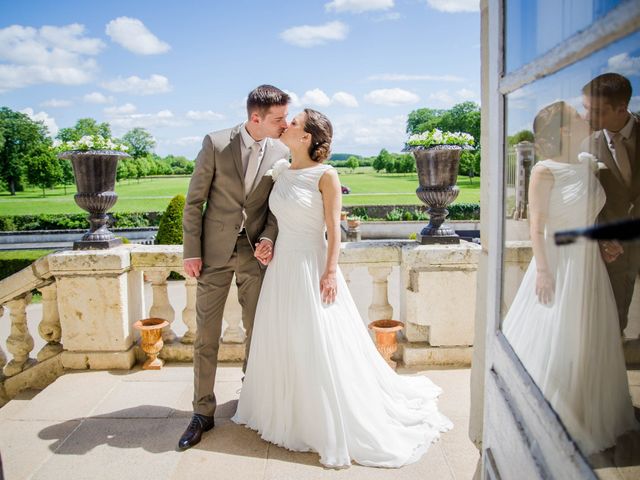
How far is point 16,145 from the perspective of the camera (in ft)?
242

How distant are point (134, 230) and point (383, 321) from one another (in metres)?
37.2

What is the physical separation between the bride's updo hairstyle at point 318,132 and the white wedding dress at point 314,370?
9 centimetres

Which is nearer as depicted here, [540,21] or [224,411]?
[540,21]

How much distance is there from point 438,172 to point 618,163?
11.9 ft

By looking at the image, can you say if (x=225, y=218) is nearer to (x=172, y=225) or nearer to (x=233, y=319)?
(x=233, y=319)

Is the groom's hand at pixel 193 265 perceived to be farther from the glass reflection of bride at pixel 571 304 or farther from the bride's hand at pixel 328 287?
the glass reflection of bride at pixel 571 304

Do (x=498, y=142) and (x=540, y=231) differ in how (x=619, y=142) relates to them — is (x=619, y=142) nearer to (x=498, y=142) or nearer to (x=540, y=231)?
(x=540, y=231)

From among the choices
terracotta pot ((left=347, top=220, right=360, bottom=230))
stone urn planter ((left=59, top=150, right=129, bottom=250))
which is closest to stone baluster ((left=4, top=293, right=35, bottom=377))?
stone urn planter ((left=59, top=150, right=129, bottom=250))

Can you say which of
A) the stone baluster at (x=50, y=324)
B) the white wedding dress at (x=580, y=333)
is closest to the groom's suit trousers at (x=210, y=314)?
the stone baluster at (x=50, y=324)

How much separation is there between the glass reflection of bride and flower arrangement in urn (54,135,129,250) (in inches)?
157

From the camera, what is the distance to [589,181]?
41.4 inches

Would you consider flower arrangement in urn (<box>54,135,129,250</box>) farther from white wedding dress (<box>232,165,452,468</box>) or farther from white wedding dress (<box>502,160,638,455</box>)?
white wedding dress (<box>502,160,638,455</box>)

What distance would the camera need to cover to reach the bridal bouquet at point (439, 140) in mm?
4508

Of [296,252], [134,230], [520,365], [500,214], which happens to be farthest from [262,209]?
[134,230]
